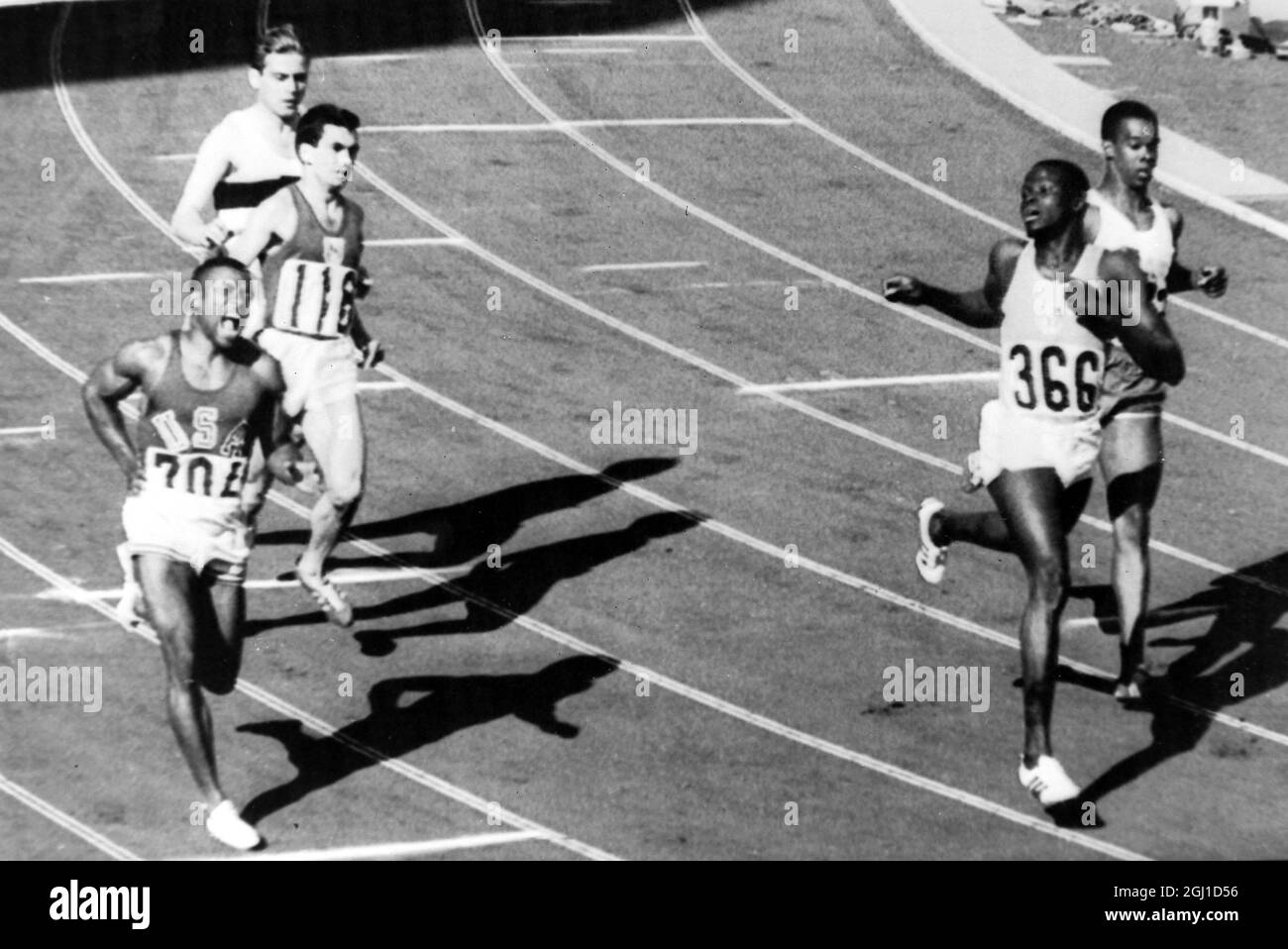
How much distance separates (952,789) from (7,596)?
4378mm

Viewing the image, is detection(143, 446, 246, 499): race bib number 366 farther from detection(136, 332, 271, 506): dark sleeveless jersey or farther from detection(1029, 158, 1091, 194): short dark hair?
detection(1029, 158, 1091, 194): short dark hair

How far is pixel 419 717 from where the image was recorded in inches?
454

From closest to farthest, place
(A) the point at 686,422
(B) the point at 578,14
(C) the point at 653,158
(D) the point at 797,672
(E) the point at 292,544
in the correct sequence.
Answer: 1. (D) the point at 797,672
2. (E) the point at 292,544
3. (A) the point at 686,422
4. (C) the point at 653,158
5. (B) the point at 578,14

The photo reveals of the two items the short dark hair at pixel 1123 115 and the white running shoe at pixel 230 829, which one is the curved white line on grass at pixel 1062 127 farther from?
the white running shoe at pixel 230 829

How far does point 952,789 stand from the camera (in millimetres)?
11070

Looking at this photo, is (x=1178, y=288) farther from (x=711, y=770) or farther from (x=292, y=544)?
(x=292, y=544)

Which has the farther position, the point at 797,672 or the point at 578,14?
the point at 578,14

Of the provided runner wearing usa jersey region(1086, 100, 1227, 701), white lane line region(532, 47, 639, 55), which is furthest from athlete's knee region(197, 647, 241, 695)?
white lane line region(532, 47, 639, 55)

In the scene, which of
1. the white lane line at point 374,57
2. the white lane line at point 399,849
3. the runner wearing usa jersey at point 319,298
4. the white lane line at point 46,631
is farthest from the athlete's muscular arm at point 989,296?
the white lane line at point 374,57

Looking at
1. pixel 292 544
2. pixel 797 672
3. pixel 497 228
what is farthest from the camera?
pixel 497 228

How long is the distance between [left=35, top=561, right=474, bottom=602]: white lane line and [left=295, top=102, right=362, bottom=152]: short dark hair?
200 centimetres

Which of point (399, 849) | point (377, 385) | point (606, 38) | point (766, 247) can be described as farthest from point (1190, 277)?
point (606, 38)

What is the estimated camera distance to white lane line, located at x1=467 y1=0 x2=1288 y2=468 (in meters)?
14.6
